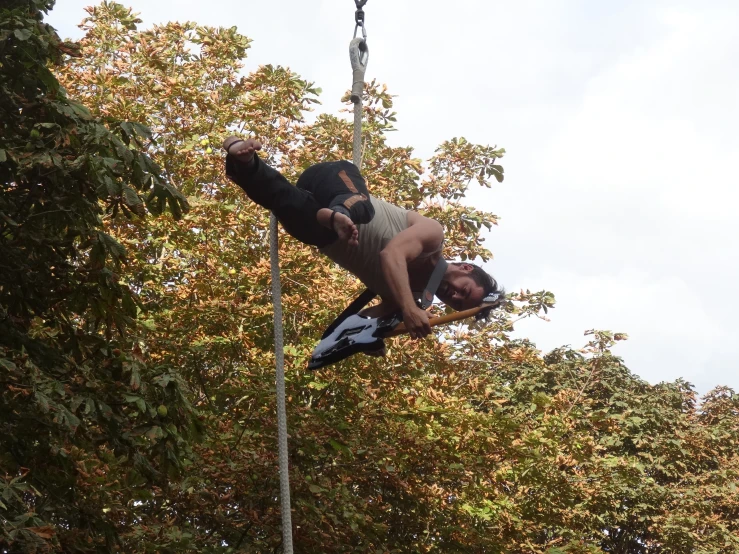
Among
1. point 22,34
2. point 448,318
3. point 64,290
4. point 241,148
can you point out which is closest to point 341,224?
point 241,148

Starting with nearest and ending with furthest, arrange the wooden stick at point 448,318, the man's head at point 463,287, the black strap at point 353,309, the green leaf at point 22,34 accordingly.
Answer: the wooden stick at point 448,318
the man's head at point 463,287
the black strap at point 353,309
the green leaf at point 22,34

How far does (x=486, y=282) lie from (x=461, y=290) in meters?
0.12

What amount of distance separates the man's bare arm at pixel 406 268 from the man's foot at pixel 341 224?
20cm

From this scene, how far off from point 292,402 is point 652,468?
9.99 meters

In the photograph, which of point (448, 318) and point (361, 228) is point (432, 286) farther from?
point (361, 228)

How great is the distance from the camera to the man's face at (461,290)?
403 cm

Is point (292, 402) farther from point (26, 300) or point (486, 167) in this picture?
point (486, 167)

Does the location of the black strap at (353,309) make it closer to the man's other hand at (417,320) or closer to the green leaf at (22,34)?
the man's other hand at (417,320)

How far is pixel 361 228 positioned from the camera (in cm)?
383

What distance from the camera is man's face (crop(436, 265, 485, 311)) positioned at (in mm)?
4031

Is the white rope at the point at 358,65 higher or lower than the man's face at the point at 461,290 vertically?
higher

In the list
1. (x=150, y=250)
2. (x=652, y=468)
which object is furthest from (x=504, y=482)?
(x=652, y=468)

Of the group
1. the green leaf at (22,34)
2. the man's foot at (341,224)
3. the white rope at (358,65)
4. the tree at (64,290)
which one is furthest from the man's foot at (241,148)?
the green leaf at (22,34)

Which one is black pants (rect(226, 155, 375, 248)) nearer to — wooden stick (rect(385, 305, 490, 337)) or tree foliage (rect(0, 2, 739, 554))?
wooden stick (rect(385, 305, 490, 337))
